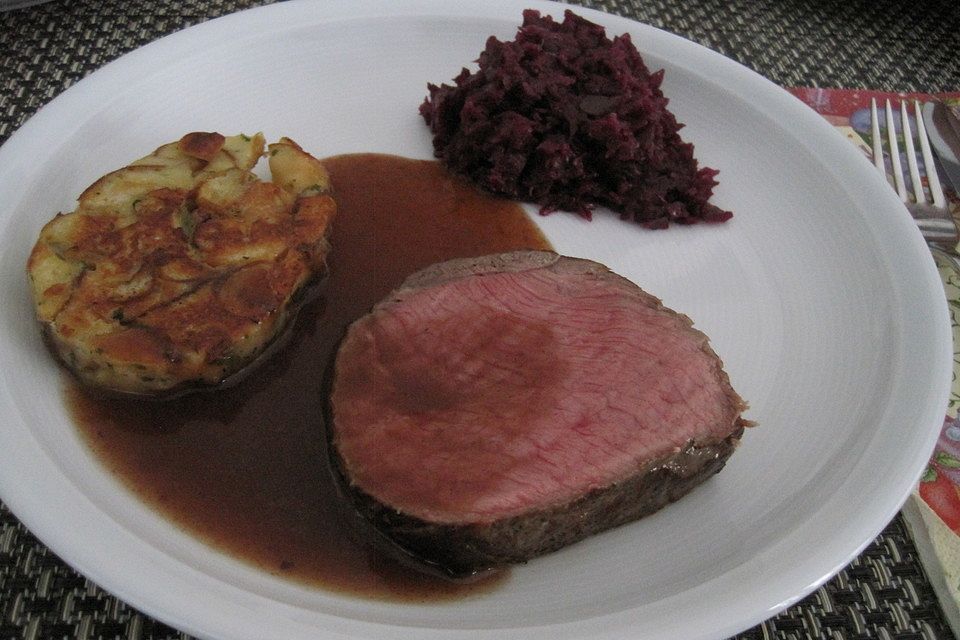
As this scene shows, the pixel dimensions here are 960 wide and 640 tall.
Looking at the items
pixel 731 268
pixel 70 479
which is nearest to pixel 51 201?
pixel 70 479

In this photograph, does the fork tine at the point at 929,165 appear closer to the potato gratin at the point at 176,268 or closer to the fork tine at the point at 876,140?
the fork tine at the point at 876,140

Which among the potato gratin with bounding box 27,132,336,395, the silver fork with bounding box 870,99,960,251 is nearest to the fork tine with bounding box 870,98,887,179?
the silver fork with bounding box 870,99,960,251

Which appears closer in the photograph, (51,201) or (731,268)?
(51,201)

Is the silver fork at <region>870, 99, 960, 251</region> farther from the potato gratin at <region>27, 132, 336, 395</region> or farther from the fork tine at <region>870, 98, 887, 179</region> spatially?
the potato gratin at <region>27, 132, 336, 395</region>

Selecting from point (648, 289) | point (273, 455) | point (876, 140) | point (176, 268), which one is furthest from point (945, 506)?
point (176, 268)

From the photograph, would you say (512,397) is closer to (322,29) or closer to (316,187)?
(316,187)
